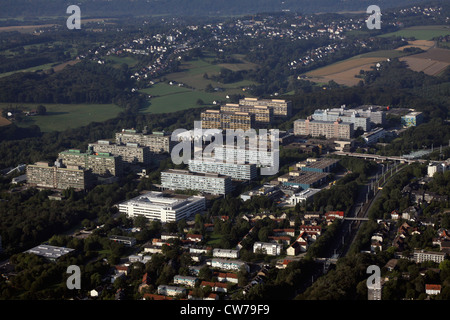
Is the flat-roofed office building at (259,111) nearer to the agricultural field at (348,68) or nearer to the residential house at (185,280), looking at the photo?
the agricultural field at (348,68)

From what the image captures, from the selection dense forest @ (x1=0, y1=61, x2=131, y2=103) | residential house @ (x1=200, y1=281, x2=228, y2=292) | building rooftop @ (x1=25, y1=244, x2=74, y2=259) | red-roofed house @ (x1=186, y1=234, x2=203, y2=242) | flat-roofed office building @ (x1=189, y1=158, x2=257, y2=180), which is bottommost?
building rooftop @ (x1=25, y1=244, x2=74, y2=259)

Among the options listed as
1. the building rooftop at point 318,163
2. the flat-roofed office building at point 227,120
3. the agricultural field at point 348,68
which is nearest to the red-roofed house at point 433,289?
the building rooftop at point 318,163

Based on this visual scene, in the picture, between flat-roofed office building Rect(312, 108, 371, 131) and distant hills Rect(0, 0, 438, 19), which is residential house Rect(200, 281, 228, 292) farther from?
distant hills Rect(0, 0, 438, 19)

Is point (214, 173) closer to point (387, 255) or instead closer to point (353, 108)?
point (387, 255)

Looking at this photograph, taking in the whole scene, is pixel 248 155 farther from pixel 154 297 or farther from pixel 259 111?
pixel 154 297

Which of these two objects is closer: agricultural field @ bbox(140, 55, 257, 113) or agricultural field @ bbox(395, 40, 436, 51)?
agricultural field @ bbox(140, 55, 257, 113)

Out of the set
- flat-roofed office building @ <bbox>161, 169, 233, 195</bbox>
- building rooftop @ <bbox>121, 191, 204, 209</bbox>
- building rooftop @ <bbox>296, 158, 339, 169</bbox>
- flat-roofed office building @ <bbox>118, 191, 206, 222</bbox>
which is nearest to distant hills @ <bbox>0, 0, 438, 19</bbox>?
building rooftop @ <bbox>296, 158, 339, 169</bbox>

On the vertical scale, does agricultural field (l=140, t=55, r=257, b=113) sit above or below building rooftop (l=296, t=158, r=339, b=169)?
above
